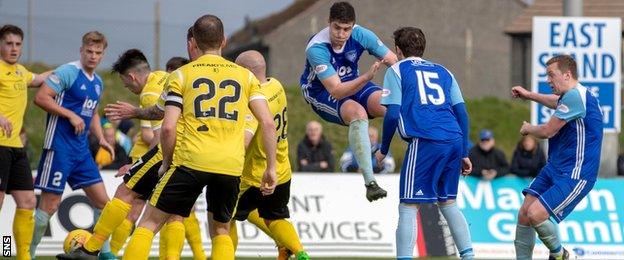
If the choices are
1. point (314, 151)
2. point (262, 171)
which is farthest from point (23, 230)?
point (314, 151)

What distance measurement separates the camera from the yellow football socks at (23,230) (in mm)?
13039

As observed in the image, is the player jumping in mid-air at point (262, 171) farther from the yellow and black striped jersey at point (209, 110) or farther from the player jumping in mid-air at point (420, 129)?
the yellow and black striped jersey at point (209, 110)

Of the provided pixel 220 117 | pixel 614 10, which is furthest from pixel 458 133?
pixel 614 10

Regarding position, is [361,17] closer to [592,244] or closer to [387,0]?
[387,0]

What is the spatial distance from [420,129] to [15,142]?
15.3ft

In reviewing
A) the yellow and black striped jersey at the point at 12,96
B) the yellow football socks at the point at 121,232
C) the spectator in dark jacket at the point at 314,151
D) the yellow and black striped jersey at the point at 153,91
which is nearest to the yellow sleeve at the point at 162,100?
the yellow and black striped jersey at the point at 153,91

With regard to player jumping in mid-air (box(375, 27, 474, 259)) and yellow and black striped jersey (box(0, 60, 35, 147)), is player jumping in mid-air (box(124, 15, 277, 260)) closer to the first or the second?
player jumping in mid-air (box(375, 27, 474, 259))

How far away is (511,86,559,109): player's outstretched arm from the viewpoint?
11.8 metres

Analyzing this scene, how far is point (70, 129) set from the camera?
538 inches

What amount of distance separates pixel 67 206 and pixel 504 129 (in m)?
19.1

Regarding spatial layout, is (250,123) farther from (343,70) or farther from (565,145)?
(565,145)

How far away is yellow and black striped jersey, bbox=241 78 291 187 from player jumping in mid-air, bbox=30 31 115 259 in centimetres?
233

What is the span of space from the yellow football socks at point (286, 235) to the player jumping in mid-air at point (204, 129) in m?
2.03

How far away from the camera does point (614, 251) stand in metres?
17.2
